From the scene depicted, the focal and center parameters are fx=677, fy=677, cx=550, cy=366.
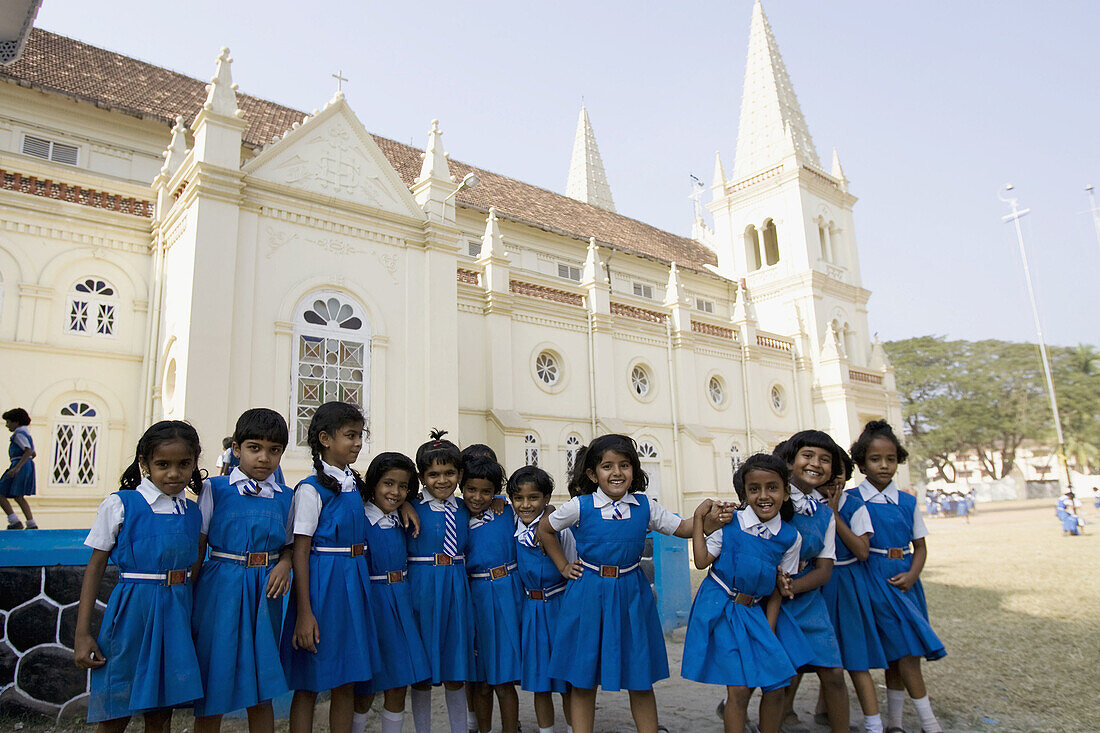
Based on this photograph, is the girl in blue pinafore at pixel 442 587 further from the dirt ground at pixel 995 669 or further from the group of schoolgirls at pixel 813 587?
the group of schoolgirls at pixel 813 587

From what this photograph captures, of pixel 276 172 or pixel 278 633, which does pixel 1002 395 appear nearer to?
pixel 276 172

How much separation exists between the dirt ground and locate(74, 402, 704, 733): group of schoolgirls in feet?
3.33

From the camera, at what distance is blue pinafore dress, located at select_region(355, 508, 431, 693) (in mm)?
3713

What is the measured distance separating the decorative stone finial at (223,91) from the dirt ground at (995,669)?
813cm

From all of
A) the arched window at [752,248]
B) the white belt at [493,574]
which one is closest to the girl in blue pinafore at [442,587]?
the white belt at [493,574]

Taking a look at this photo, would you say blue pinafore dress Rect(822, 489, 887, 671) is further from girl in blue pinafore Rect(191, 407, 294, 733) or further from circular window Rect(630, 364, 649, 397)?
circular window Rect(630, 364, 649, 397)

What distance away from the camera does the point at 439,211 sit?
11.6m

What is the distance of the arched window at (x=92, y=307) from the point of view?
1074 cm

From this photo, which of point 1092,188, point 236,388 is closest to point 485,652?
point 236,388

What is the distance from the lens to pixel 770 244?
93.7ft

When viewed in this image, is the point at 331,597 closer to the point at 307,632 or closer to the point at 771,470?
the point at 307,632

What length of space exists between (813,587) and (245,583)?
9.97ft

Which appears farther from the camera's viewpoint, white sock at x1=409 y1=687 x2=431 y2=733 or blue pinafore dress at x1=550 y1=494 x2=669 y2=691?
white sock at x1=409 y1=687 x2=431 y2=733

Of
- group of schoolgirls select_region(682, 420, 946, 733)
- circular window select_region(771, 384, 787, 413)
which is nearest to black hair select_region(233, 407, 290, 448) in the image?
group of schoolgirls select_region(682, 420, 946, 733)
